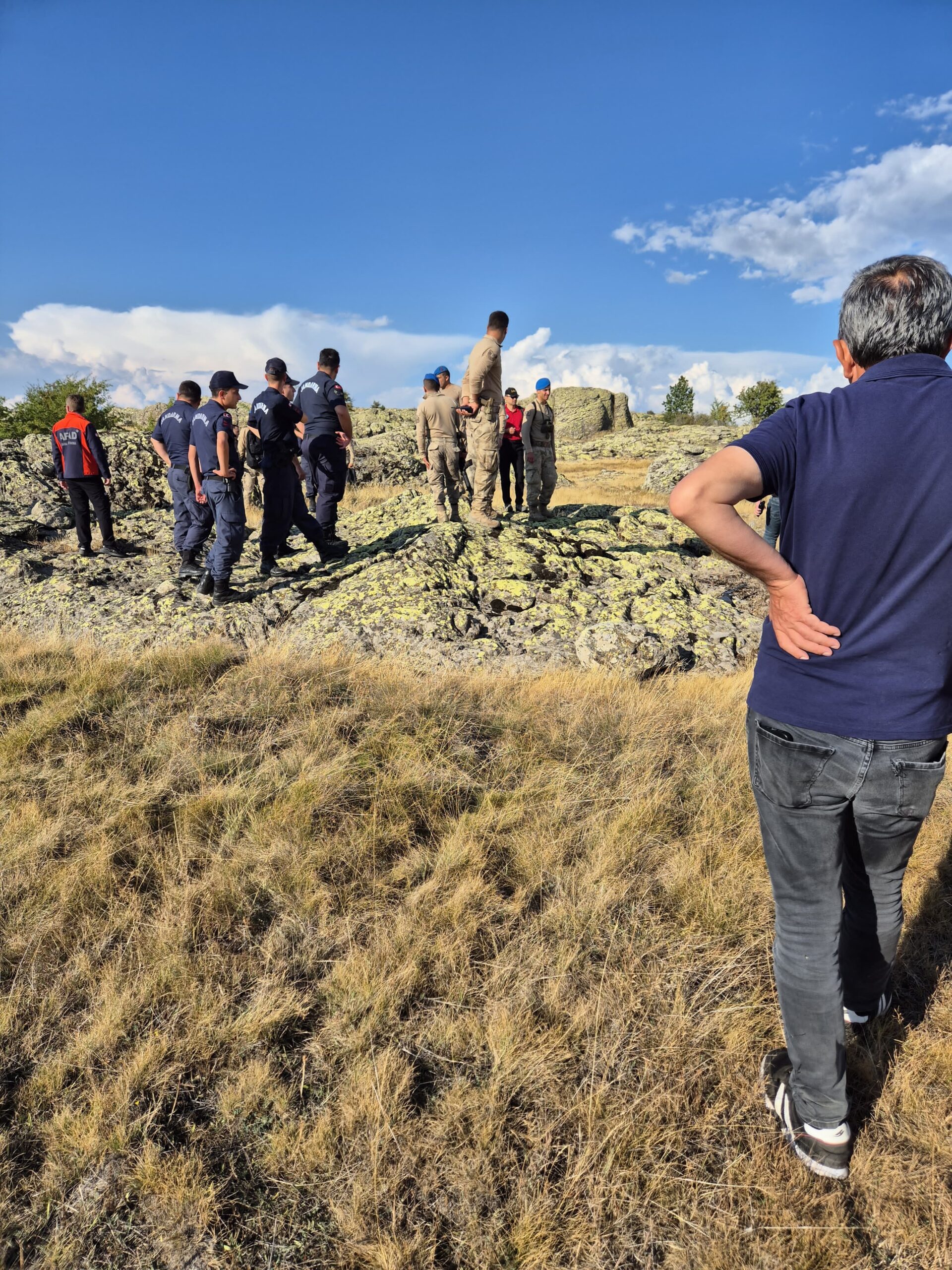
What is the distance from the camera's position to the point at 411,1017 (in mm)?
2391

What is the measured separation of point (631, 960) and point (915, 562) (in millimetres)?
1843

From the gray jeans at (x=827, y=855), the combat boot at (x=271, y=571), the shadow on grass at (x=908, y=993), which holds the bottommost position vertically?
the shadow on grass at (x=908, y=993)

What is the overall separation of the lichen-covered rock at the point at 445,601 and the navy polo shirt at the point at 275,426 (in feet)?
4.44

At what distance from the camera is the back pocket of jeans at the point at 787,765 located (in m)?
1.74

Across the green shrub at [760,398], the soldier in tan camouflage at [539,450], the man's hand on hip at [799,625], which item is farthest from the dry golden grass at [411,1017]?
the green shrub at [760,398]

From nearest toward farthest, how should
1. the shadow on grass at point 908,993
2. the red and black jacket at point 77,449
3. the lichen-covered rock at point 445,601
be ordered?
the shadow on grass at point 908,993
the lichen-covered rock at point 445,601
the red and black jacket at point 77,449

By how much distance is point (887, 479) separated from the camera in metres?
1.59

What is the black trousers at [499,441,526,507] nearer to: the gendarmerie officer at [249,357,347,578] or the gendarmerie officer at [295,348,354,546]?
the gendarmerie officer at [295,348,354,546]

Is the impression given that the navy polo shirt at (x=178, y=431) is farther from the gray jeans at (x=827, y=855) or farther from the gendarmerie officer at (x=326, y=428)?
the gray jeans at (x=827, y=855)

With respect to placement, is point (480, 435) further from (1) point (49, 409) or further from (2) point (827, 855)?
(1) point (49, 409)

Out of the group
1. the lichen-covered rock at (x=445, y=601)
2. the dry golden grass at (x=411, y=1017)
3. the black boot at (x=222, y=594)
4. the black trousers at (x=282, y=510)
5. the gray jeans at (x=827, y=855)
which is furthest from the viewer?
the black trousers at (x=282, y=510)

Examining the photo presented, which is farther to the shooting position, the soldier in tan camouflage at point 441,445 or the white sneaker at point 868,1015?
the soldier in tan camouflage at point 441,445

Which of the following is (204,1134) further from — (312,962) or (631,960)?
(631,960)

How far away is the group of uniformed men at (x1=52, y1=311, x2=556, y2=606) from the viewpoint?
22.4ft
